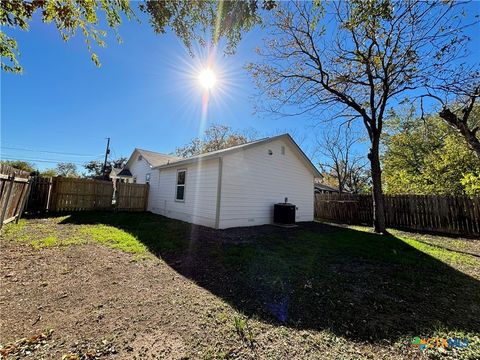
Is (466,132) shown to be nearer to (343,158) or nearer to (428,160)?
(428,160)

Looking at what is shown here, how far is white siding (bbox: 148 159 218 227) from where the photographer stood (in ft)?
28.9

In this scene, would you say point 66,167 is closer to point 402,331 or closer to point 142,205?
point 142,205

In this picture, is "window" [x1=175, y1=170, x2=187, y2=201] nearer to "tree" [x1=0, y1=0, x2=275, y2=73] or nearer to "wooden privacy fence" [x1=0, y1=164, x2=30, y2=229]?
"wooden privacy fence" [x1=0, y1=164, x2=30, y2=229]

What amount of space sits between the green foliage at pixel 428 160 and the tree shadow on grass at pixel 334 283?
534cm

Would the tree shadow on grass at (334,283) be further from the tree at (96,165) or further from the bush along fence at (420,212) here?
the tree at (96,165)

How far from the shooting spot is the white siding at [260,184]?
8797 millimetres

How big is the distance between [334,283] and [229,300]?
1912 millimetres

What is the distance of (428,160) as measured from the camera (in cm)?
1364

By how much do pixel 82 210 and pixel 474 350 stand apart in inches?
598

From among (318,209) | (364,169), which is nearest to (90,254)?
(318,209)

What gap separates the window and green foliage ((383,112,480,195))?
1114 centimetres

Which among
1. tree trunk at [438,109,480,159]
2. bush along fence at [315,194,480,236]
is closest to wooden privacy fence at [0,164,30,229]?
tree trunk at [438,109,480,159]

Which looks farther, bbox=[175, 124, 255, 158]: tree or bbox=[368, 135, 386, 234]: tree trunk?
bbox=[175, 124, 255, 158]: tree

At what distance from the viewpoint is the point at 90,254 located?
197 inches
